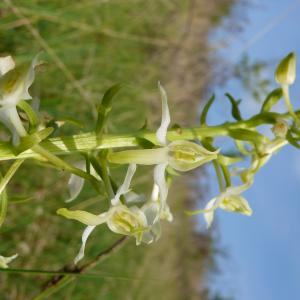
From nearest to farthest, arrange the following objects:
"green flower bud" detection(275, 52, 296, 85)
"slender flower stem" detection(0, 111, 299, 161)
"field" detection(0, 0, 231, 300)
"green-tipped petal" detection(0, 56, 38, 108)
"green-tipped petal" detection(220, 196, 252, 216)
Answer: "green-tipped petal" detection(0, 56, 38, 108)
"slender flower stem" detection(0, 111, 299, 161)
"green flower bud" detection(275, 52, 296, 85)
"green-tipped petal" detection(220, 196, 252, 216)
"field" detection(0, 0, 231, 300)

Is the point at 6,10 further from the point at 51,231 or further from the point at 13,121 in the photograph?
the point at 13,121

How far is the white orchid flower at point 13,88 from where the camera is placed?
942 mm

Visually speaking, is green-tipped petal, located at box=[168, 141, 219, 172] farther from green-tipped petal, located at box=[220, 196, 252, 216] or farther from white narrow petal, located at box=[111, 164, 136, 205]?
green-tipped petal, located at box=[220, 196, 252, 216]

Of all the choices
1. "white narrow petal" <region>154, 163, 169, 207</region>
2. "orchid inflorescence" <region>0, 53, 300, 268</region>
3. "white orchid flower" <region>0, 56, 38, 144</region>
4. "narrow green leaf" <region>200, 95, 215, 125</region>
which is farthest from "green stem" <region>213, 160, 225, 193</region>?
"white orchid flower" <region>0, 56, 38, 144</region>

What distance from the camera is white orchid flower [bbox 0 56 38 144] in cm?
94

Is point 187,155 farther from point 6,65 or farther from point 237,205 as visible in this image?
point 6,65

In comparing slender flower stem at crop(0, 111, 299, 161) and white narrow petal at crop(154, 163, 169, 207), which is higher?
slender flower stem at crop(0, 111, 299, 161)

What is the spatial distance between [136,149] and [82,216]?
8.5 inches

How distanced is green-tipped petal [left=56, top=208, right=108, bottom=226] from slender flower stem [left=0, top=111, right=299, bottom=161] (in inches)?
5.5

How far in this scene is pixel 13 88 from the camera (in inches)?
37.3

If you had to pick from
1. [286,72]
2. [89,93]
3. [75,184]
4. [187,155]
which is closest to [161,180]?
[187,155]

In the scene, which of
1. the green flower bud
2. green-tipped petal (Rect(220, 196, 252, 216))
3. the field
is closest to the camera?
the green flower bud

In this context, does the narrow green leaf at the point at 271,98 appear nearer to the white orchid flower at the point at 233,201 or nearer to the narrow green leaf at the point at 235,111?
the narrow green leaf at the point at 235,111

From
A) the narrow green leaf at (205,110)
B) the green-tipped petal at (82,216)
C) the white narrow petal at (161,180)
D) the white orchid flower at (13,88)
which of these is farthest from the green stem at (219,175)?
the white orchid flower at (13,88)
